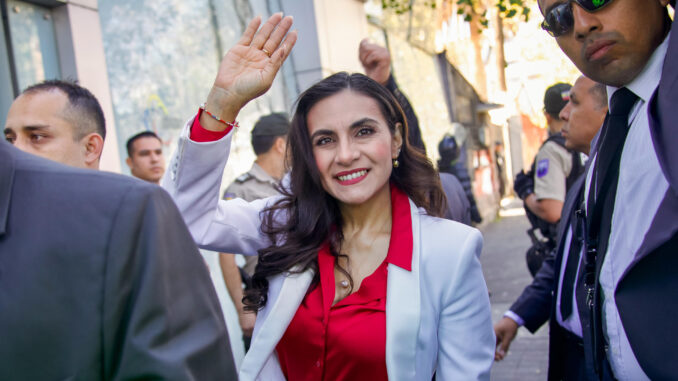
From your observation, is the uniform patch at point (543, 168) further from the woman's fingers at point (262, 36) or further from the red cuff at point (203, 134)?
the red cuff at point (203, 134)

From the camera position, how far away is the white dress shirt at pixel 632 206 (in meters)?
1.56

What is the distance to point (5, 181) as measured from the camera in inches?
43.3

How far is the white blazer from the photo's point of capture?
2006 mm

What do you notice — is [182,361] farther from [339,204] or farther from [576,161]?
[576,161]

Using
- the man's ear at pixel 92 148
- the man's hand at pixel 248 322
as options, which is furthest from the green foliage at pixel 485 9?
the man's ear at pixel 92 148

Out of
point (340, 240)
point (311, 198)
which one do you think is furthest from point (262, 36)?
point (340, 240)

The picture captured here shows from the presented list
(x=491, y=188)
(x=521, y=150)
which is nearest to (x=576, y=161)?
(x=491, y=188)

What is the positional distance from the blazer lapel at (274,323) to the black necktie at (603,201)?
97cm

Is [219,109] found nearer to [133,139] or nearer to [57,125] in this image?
[57,125]

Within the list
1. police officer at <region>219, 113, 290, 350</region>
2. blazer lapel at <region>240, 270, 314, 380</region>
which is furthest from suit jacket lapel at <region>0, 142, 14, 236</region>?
police officer at <region>219, 113, 290, 350</region>

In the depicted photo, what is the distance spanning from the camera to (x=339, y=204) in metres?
2.52

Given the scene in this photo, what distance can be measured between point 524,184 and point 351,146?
2.65m

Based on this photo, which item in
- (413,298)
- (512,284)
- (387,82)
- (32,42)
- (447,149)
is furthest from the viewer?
(447,149)

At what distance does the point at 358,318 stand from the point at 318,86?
0.94m
